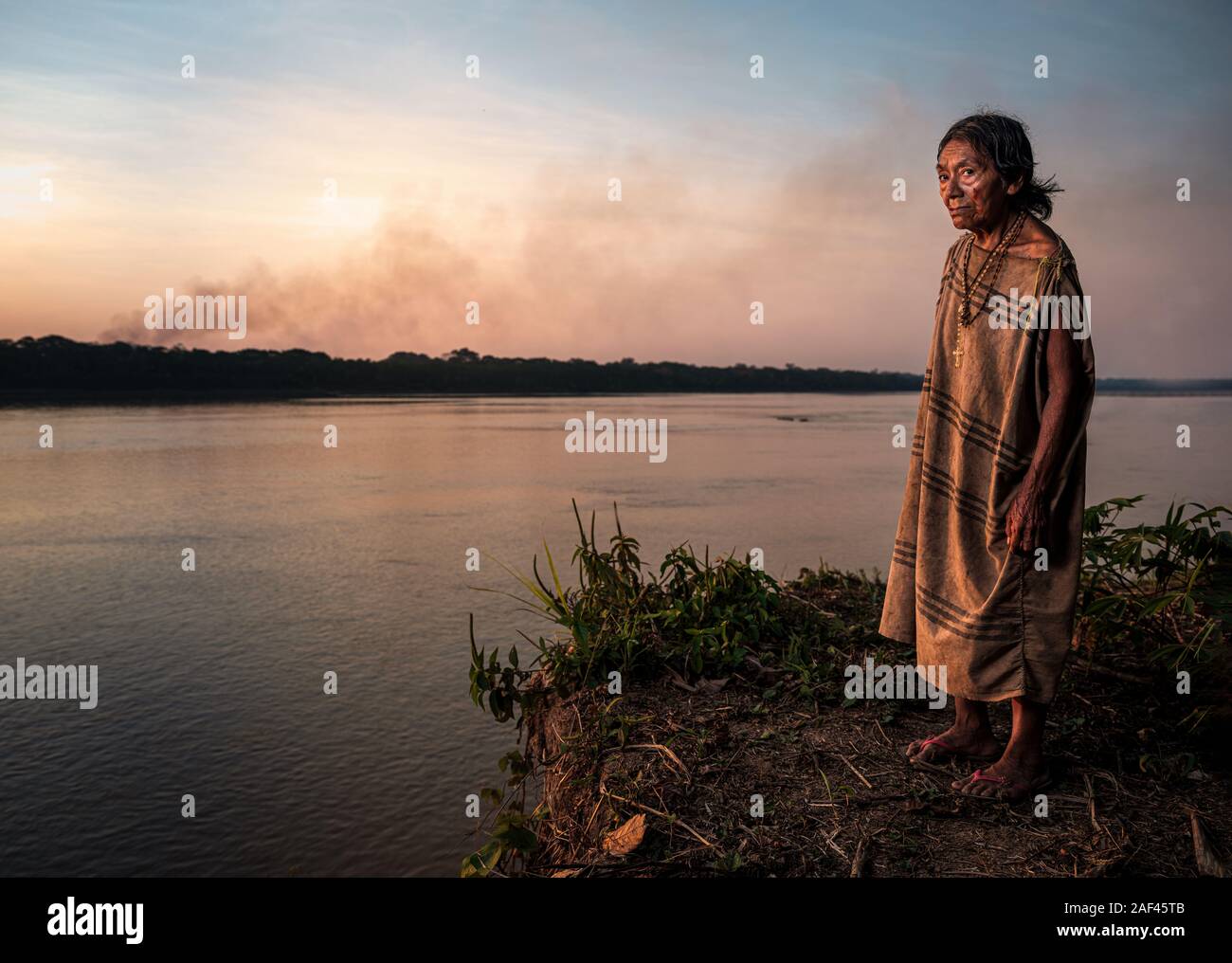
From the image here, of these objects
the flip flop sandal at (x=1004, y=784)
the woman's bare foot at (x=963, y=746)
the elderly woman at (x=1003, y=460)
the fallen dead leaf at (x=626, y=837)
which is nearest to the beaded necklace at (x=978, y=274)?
the elderly woman at (x=1003, y=460)

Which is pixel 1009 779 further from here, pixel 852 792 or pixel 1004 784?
pixel 852 792

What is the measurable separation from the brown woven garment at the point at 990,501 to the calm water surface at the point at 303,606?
2772mm

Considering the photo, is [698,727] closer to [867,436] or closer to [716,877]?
[716,877]

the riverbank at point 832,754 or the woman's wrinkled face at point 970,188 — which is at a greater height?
the woman's wrinkled face at point 970,188

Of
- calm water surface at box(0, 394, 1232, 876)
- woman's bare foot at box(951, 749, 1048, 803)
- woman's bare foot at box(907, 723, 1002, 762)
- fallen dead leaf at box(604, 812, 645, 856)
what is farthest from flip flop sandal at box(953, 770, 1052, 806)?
calm water surface at box(0, 394, 1232, 876)

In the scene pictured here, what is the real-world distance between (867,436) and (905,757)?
90.0ft

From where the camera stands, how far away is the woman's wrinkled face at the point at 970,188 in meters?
3.11

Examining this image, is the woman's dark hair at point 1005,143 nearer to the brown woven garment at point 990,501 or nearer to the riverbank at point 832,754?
the brown woven garment at point 990,501

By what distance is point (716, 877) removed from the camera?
8.71 feet

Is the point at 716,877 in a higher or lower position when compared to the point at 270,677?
higher

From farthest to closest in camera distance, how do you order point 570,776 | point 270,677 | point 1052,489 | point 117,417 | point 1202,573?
point 117,417
point 270,677
point 1202,573
point 570,776
point 1052,489

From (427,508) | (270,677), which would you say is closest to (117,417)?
(427,508)

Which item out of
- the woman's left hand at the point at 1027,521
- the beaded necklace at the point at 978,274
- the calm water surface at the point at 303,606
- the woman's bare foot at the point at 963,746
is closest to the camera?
the woman's left hand at the point at 1027,521

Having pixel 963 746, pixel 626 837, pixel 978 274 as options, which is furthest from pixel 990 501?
pixel 626 837
